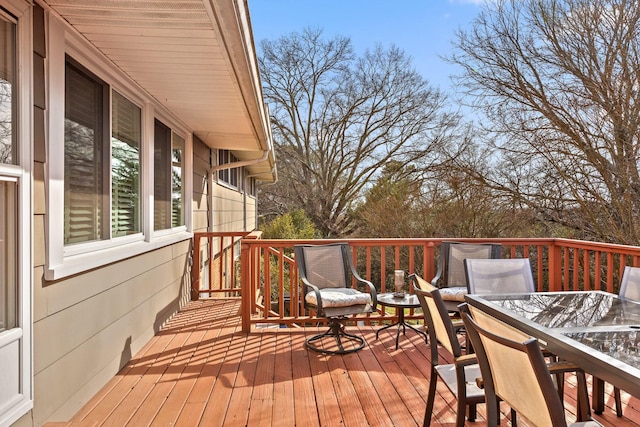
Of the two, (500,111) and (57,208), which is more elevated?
(500,111)

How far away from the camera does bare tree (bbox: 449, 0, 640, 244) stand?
6.16 meters

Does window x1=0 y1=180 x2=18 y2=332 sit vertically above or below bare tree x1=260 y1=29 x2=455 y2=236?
below

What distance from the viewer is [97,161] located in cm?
298

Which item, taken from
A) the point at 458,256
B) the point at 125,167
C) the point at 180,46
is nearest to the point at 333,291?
the point at 458,256

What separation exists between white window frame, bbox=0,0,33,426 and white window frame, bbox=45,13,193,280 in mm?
174

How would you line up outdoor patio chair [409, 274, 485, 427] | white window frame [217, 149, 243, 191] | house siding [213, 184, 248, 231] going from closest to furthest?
outdoor patio chair [409, 274, 485, 427]
house siding [213, 184, 248, 231]
white window frame [217, 149, 243, 191]

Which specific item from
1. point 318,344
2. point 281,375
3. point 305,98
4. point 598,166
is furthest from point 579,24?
point 305,98

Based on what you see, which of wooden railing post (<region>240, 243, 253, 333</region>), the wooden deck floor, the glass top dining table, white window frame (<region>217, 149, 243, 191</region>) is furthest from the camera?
white window frame (<region>217, 149, 243, 191</region>)

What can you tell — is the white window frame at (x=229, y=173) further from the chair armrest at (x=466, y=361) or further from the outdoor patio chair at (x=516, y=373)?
the outdoor patio chair at (x=516, y=373)

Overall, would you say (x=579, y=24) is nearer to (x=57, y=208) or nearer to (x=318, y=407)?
(x=318, y=407)

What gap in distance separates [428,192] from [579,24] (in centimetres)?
463

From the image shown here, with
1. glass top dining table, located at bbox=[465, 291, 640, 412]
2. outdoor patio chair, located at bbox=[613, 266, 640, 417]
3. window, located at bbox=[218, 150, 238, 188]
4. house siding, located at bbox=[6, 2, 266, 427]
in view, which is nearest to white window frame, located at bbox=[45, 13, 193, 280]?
→ house siding, located at bbox=[6, 2, 266, 427]

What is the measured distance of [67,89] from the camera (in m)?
2.61

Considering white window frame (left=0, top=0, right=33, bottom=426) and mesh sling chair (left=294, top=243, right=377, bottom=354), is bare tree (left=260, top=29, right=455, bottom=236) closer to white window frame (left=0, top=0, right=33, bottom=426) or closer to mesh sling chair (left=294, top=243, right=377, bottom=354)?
mesh sling chair (left=294, top=243, right=377, bottom=354)
